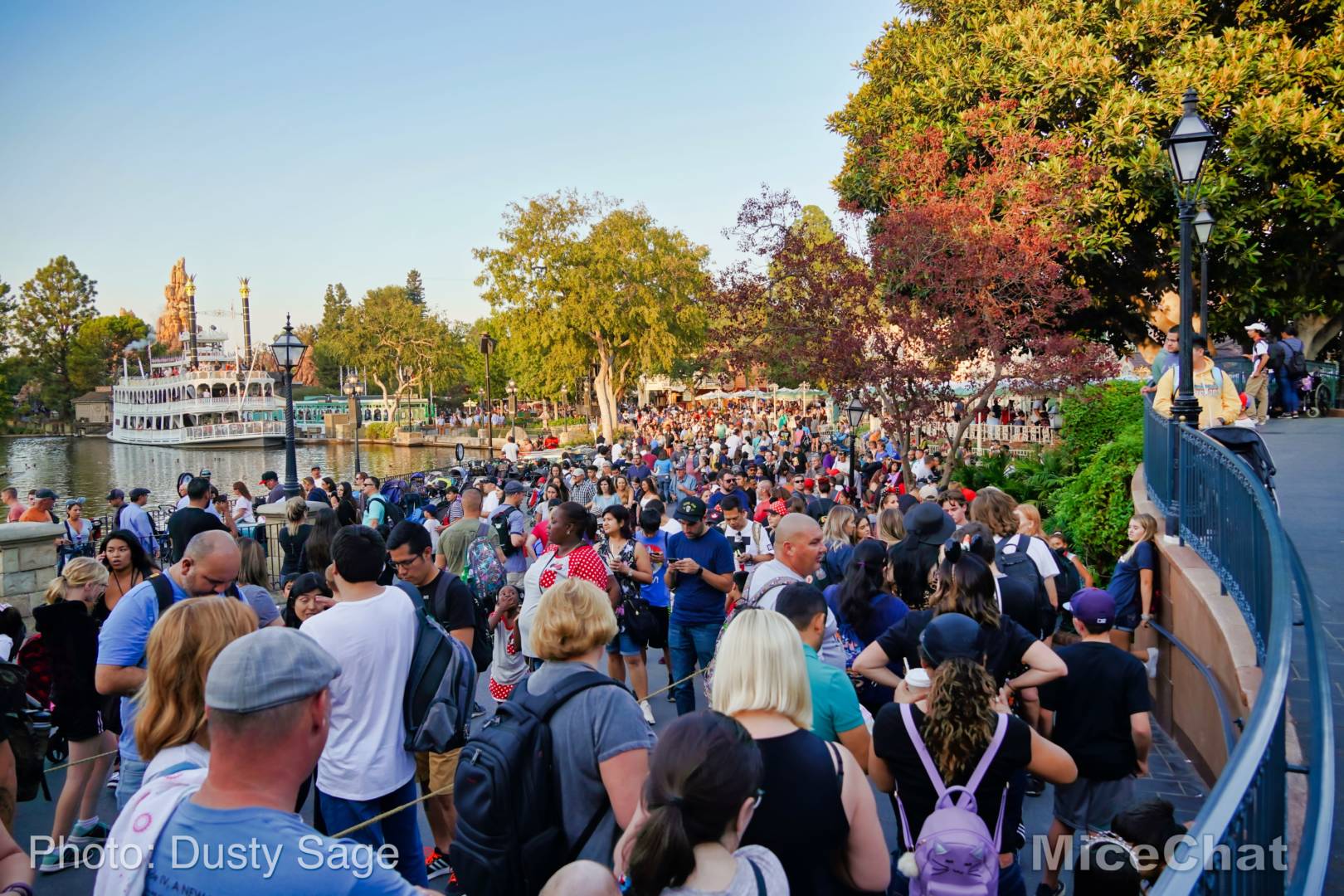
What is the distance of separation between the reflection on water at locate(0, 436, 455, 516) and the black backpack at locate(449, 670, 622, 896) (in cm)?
4173

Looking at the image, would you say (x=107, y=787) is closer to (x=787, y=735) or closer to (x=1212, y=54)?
(x=787, y=735)

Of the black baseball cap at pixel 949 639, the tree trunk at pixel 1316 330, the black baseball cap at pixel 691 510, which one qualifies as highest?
the tree trunk at pixel 1316 330

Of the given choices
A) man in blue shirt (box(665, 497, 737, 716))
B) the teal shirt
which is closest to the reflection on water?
man in blue shirt (box(665, 497, 737, 716))

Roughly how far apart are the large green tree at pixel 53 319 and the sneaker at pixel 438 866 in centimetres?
10480

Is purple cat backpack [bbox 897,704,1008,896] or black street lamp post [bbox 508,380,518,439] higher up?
black street lamp post [bbox 508,380,518,439]

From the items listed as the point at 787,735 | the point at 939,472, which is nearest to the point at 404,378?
the point at 939,472

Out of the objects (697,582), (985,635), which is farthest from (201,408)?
(985,635)

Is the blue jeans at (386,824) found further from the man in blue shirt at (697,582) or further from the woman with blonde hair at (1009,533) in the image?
the woman with blonde hair at (1009,533)

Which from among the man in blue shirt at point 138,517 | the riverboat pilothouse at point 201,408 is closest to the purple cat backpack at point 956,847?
the man in blue shirt at point 138,517

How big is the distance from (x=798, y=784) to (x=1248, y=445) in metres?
6.55

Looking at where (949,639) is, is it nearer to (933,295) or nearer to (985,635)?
(985,635)

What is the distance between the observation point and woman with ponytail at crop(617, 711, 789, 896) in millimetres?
2031

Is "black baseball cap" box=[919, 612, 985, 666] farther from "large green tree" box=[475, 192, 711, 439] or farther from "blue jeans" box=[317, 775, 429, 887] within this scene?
"large green tree" box=[475, 192, 711, 439]

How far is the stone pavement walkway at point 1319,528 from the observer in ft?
14.2
